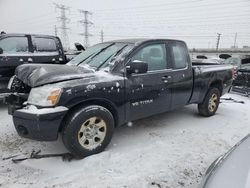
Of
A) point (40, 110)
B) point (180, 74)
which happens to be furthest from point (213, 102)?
point (40, 110)

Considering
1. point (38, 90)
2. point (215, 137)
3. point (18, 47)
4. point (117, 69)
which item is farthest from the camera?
point (18, 47)

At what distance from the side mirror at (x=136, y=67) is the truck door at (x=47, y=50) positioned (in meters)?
3.71

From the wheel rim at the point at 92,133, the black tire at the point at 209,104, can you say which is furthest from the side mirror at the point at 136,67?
the black tire at the point at 209,104

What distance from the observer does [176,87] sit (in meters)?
5.49

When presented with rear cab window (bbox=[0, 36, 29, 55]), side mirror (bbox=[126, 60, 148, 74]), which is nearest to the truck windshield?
side mirror (bbox=[126, 60, 148, 74])

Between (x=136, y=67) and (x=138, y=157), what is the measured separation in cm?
136

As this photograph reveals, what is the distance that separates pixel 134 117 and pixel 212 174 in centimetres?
250

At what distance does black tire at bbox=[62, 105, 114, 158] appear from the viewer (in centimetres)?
394

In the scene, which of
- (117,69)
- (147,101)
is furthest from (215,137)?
(117,69)

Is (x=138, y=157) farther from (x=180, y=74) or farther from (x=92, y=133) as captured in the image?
(x=180, y=74)

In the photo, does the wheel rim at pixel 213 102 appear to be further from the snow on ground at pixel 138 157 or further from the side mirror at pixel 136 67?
the side mirror at pixel 136 67

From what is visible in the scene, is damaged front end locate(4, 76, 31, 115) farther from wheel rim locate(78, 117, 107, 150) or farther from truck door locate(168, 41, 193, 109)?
truck door locate(168, 41, 193, 109)

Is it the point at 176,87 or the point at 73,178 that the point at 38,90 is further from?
the point at 176,87

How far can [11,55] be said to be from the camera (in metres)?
7.02
